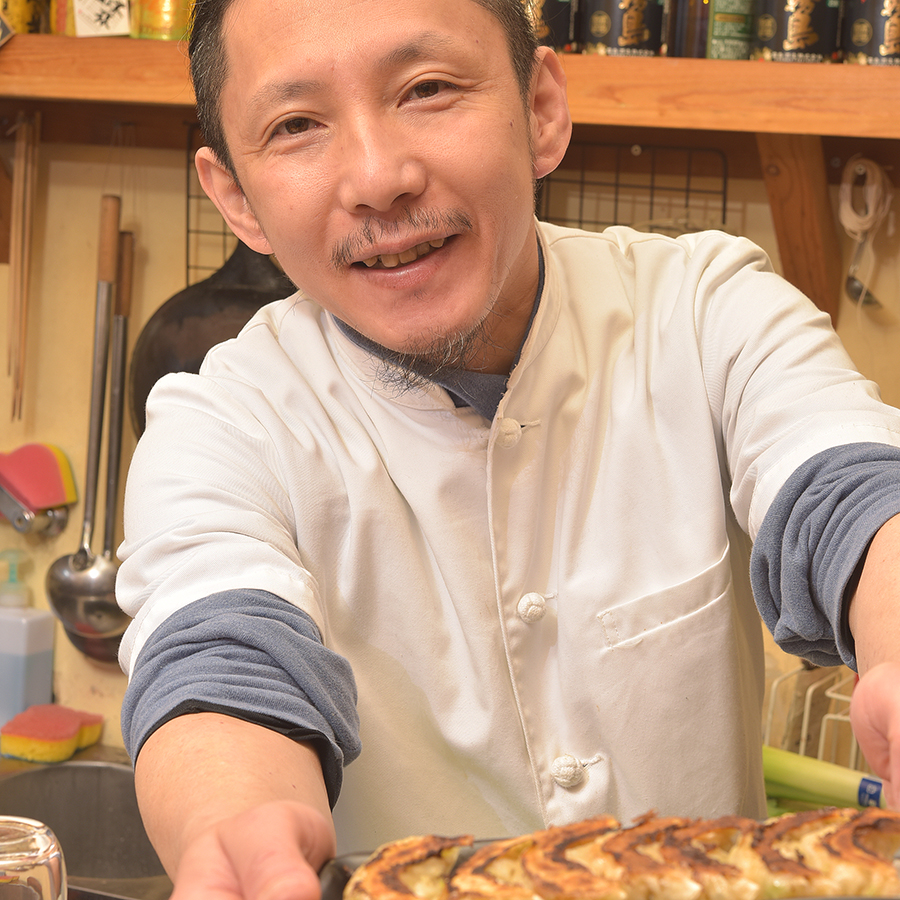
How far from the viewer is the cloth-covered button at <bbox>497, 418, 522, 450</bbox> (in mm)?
1043

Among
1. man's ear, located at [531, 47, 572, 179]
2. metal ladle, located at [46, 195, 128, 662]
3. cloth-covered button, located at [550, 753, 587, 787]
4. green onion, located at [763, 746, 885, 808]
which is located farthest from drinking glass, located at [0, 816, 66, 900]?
metal ladle, located at [46, 195, 128, 662]

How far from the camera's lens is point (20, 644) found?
2.12 meters

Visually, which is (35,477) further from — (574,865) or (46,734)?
(574,865)

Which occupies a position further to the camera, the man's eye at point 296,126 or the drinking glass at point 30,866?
the man's eye at point 296,126

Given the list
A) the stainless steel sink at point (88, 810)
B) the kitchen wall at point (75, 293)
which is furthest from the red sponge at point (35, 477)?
the stainless steel sink at point (88, 810)

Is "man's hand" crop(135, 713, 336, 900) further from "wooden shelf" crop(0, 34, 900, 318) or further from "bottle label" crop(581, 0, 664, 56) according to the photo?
"bottle label" crop(581, 0, 664, 56)

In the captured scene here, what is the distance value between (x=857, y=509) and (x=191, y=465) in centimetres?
57

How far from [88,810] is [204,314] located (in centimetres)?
98

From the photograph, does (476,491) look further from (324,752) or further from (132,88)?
(132,88)

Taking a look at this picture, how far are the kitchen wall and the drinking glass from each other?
1461mm

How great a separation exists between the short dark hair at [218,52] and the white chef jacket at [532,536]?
0.22m

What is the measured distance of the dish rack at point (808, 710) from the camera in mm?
1624

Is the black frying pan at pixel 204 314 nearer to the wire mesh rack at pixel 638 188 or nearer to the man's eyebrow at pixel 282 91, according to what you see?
the wire mesh rack at pixel 638 188

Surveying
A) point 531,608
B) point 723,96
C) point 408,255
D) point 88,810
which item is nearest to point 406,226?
point 408,255
